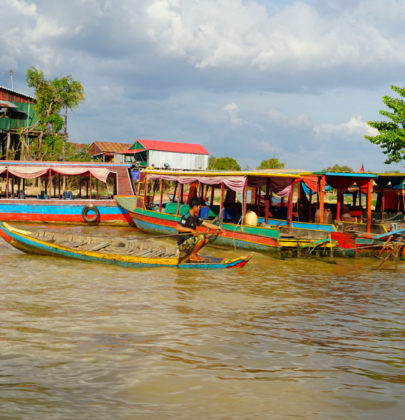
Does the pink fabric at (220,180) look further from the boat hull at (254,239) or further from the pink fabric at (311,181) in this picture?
the pink fabric at (311,181)

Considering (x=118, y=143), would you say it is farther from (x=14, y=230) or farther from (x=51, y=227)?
(x=14, y=230)

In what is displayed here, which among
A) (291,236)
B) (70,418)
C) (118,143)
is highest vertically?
(118,143)

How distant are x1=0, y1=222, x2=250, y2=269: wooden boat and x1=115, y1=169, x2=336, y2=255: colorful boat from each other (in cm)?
208

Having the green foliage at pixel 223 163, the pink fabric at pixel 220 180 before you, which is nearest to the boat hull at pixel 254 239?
the pink fabric at pixel 220 180

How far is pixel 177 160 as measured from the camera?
46.6m

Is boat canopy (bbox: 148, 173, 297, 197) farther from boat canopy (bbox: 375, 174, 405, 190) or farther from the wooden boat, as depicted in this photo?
boat canopy (bbox: 375, 174, 405, 190)

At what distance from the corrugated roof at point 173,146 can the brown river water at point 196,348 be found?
120 ft

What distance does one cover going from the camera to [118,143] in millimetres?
54312

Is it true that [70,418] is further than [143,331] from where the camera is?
No

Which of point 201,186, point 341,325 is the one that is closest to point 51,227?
point 201,186

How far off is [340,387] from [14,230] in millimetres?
9401

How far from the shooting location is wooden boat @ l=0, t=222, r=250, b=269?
10.3m

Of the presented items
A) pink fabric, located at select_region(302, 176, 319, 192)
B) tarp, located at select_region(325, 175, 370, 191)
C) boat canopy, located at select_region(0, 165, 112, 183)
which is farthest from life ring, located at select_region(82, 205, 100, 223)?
tarp, located at select_region(325, 175, 370, 191)

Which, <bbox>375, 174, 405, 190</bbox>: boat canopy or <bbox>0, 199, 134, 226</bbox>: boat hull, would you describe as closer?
<bbox>375, 174, 405, 190</bbox>: boat canopy
